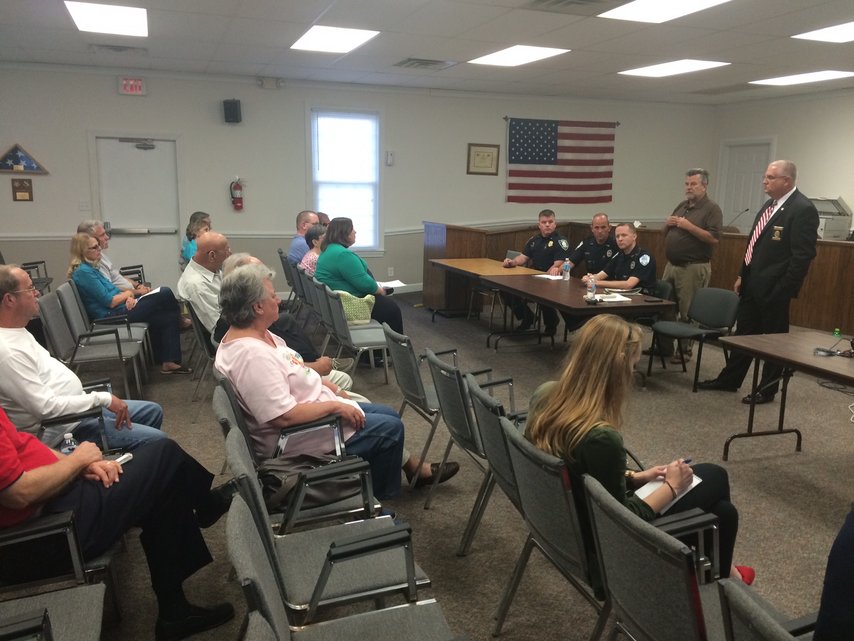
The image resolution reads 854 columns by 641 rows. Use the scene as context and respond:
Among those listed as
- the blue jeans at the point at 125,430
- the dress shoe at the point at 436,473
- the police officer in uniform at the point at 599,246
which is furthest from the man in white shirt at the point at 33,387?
the police officer in uniform at the point at 599,246

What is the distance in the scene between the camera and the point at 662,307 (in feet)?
16.9

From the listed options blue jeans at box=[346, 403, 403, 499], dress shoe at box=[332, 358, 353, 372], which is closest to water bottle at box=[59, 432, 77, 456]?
blue jeans at box=[346, 403, 403, 499]

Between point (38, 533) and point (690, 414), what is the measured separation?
401 centimetres

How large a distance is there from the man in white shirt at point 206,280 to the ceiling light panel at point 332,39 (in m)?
2.25

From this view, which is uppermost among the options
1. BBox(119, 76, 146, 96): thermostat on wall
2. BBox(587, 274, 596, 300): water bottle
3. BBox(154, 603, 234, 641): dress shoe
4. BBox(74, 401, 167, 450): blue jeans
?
BBox(119, 76, 146, 96): thermostat on wall

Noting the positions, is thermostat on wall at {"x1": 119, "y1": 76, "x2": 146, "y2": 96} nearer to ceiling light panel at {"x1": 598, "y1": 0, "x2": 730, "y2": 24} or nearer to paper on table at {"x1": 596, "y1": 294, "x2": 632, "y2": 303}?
ceiling light panel at {"x1": 598, "y1": 0, "x2": 730, "y2": 24}

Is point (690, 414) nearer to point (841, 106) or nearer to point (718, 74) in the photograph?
point (718, 74)

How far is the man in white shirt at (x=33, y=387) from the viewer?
94.9 inches


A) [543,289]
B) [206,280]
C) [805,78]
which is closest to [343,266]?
[206,280]

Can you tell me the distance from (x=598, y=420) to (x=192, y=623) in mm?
1523

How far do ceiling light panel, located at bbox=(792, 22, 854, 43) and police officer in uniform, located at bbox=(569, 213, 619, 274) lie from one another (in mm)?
2227

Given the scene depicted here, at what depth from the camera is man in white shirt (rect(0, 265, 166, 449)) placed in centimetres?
241

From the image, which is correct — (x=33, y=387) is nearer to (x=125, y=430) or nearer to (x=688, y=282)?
(x=125, y=430)

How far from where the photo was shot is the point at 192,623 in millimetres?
2207
